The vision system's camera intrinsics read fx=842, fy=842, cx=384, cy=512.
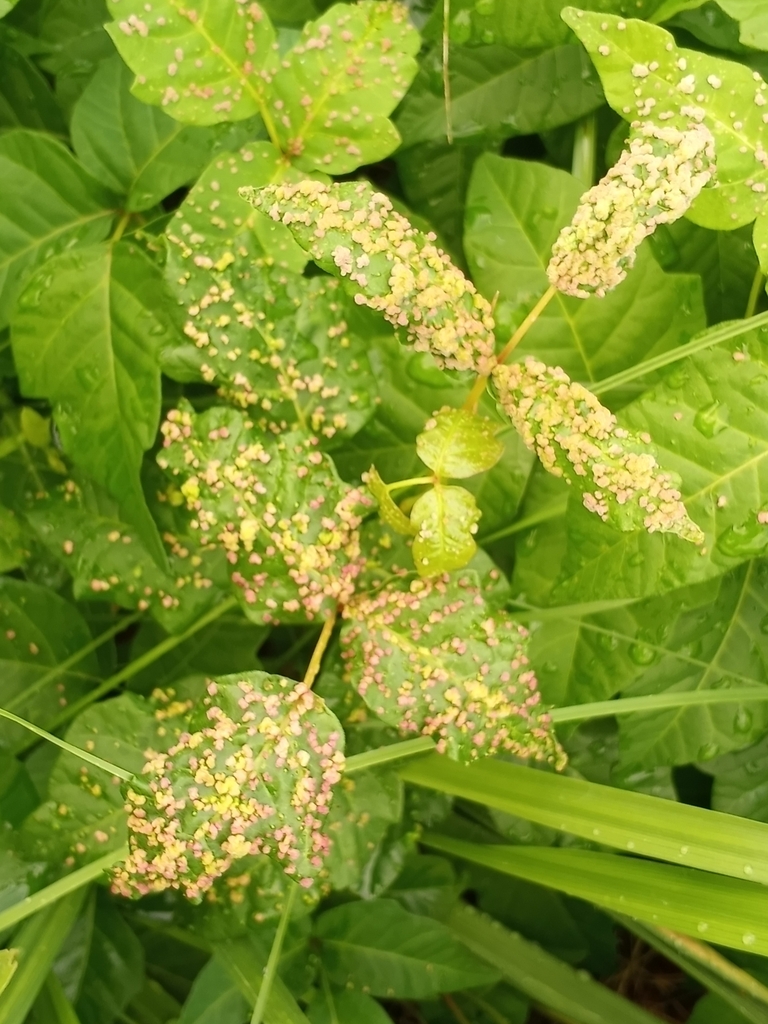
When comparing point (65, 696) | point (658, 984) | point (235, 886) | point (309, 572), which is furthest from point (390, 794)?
point (658, 984)

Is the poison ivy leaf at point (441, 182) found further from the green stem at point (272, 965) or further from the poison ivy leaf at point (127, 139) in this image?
the green stem at point (272, 965)

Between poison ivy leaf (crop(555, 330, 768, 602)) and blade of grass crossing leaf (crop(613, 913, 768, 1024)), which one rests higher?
poison ivy leaf (crop(555, 330, 768, 602))

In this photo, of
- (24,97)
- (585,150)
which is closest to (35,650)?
(24,97)

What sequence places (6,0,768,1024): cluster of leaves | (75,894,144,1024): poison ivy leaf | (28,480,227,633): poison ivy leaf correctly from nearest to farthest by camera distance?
(6,0,768,1024): cluster of leaves → (28,480,227,633): poison ivy leaf → (75,894,144,1024): poison ivy leaf

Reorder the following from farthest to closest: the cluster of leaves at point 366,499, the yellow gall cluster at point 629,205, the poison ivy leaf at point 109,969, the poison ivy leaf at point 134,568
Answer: the poison ivy leaf at point 109,969 → the poison ivy leaf at point 134,568 → the cluster of leaves at point 366,499 → the yellow gall cluster at point 629,205

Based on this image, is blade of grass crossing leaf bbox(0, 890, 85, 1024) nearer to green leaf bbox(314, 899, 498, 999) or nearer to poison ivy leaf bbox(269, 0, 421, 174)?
green leaf bbox(314, 899, 498, 999)

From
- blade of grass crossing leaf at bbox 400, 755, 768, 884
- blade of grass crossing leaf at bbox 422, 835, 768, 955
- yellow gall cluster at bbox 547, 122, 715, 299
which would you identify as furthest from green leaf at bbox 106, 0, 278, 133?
blade of grass crossing leaf at bbox 422, 835, 768, 955

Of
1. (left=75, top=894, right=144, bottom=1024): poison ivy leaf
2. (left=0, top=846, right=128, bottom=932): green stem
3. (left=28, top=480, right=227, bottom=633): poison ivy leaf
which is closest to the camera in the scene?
(left=0, top=846, right=128, bottom=932): green stem

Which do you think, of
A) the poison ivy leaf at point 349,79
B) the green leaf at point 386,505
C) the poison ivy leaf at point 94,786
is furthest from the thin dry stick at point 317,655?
the poison ivy leaf at point 349,79
